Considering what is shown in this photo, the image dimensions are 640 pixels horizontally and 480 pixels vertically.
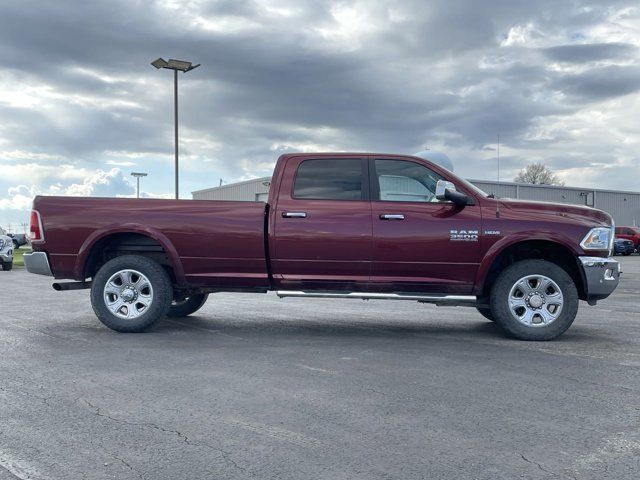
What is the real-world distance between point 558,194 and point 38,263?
4852 centimetres

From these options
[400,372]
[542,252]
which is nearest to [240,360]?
[400,372]

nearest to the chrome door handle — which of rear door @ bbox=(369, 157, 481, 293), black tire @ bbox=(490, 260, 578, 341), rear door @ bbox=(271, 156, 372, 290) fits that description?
rear door @ bbox=(271, 156, 372, 290)

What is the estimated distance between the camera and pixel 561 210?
23.7ft

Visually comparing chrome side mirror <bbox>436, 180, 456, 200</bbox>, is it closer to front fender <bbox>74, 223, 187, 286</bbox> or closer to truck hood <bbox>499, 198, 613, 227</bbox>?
truck hood <bbox>499, 198, 613, 227</bbox>

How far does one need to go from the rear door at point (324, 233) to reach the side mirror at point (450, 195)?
0.80 m

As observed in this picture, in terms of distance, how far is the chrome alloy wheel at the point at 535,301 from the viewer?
703cm

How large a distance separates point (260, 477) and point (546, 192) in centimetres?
5120

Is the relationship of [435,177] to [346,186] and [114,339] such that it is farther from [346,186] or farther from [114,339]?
[114,339]

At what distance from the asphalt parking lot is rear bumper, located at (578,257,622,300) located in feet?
1.89

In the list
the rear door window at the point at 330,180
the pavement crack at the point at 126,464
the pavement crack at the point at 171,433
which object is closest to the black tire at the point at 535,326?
the rear door window at the point at 330,180

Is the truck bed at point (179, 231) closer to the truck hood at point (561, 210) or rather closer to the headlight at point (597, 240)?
the truck hood at point (561, 210)

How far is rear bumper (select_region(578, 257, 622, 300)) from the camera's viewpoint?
7051 millimetres

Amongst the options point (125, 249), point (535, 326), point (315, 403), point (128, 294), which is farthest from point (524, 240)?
point (125, 249)

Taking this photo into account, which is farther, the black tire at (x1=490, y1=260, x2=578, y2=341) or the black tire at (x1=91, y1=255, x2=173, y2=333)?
the black tire at (x1=91, y1=255, x2=173, y2=333)
